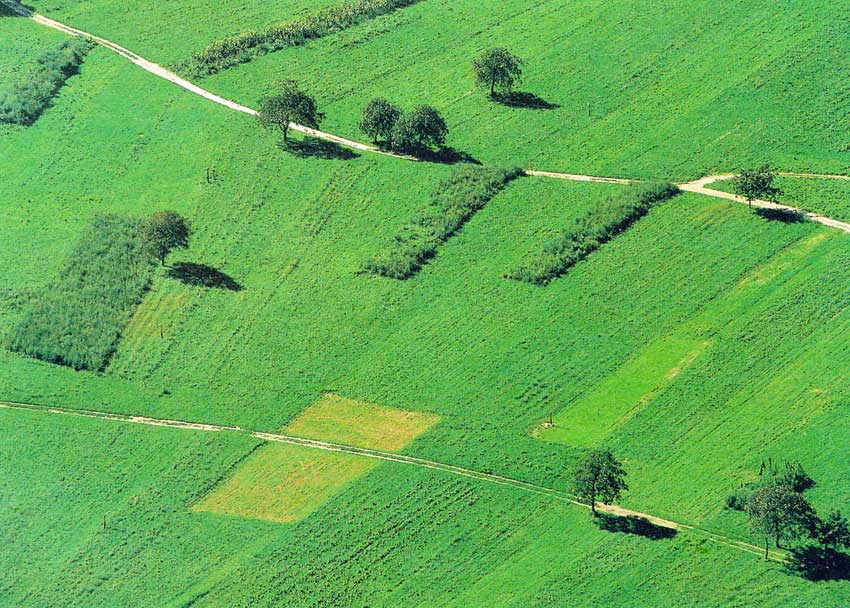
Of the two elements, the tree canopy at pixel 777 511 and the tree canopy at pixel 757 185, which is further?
the tree canopy at pixel 757 185

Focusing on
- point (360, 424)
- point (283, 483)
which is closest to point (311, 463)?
point (283, 483)

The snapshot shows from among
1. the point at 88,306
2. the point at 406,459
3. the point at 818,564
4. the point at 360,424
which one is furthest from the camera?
the point at 88,306

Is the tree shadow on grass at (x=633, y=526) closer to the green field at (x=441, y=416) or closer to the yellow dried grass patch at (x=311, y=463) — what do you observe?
the green field at (x=441, y=416)

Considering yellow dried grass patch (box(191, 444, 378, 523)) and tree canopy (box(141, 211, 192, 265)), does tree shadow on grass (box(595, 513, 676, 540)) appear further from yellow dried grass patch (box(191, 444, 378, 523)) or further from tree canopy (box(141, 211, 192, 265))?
tree canopy (box(141, 211, 192, 265))

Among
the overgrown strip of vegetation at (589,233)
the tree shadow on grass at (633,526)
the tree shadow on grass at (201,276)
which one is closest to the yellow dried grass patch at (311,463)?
the tree shadow on grass at (633,526)

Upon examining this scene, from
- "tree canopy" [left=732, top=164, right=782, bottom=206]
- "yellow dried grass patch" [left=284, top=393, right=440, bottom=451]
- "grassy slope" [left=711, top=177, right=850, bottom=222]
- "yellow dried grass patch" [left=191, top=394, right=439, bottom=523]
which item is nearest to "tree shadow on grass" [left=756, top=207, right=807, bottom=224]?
"grassy slope" [left=711, top=177, right=850, bottom=222]

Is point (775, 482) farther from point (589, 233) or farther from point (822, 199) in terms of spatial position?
point (822, 199)
